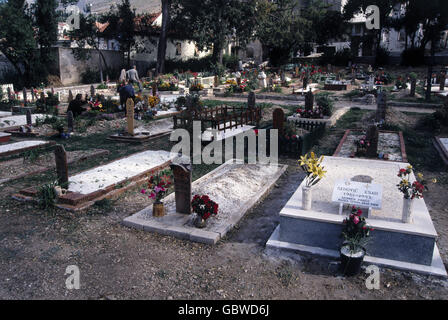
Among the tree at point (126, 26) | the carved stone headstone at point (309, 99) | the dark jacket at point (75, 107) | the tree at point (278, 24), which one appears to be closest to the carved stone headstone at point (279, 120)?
the carved stone headstone at point (309, 99)

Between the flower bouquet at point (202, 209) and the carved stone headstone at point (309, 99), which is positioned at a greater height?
the carved stone headstone at point (309, 99)

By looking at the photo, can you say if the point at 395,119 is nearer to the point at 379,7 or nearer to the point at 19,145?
the point at 19,145

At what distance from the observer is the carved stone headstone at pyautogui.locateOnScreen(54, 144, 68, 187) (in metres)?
8.00

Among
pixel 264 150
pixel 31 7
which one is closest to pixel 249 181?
pixel 264 150

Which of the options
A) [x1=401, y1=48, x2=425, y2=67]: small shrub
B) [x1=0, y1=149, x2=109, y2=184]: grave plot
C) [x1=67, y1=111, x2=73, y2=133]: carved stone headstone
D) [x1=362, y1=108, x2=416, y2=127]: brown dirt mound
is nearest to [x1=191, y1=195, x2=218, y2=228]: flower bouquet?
[x1=0, y1=149, x2=109, y2=184]: grave plot

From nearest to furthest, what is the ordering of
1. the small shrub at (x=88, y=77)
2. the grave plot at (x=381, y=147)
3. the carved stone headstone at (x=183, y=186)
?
the carved stone headstone at (x=183, y=186)
the grave plot at (x=381, y=147)
the small shrub at (x=88, y=77)

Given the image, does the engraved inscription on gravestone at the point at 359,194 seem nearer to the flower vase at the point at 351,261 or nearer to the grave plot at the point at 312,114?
the flower vase at the point at 351,261

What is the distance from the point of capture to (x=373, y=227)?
563 centimetres

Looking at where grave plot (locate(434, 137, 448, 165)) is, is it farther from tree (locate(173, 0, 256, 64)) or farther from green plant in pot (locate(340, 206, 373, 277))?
tree (locate(173, 0, 256, 64))

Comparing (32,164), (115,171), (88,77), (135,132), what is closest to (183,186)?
(115,171)

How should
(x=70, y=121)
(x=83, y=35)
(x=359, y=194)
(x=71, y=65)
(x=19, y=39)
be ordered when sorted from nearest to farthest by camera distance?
(x=359, y=194) → (x=70, y=121) → (x=19, y=39) → (x=71, y=65) → (x=83, y=35)

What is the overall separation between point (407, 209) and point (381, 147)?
20.9 ft

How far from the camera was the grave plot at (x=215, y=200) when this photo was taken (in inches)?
259

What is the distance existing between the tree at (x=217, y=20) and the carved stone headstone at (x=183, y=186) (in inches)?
1104
